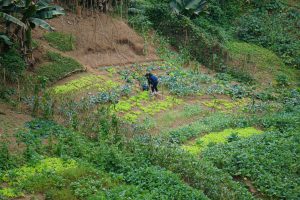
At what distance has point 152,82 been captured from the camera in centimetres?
1925

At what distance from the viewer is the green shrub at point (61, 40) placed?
69.7 ft

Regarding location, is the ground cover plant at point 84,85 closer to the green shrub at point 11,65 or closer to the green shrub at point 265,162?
the green shrub at point 11,65


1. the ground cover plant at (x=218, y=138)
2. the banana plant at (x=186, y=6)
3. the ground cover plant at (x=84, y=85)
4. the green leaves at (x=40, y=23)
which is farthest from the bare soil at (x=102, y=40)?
the ground cover plant at (x=218, y=138)

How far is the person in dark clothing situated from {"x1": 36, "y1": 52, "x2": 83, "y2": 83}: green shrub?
318 centimetres

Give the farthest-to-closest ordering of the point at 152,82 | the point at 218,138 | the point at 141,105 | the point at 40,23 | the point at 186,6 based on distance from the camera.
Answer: the point at 186,6
the point at 152,82
the point at 141,105
the point at 40,23
the point at 218,138

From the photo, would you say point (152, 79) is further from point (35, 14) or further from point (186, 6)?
point (186, 6)

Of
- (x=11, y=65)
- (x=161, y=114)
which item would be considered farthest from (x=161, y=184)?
(x=11, y=65)

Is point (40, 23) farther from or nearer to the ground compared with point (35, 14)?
nearer to the ground

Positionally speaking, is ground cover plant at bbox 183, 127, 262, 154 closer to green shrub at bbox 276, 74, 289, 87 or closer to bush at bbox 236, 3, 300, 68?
green shrub at bbox 276, 74, 289, 87

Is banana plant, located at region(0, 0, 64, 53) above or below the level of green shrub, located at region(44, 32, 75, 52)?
above

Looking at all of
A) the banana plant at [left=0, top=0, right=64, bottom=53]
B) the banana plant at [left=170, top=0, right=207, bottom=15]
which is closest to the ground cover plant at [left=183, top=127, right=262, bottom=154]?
the banana plant at [left=0, top=0, right=64, bottom=53]

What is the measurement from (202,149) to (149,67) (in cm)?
821

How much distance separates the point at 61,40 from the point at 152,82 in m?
5.26

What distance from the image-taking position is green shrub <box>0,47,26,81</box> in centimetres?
1719
